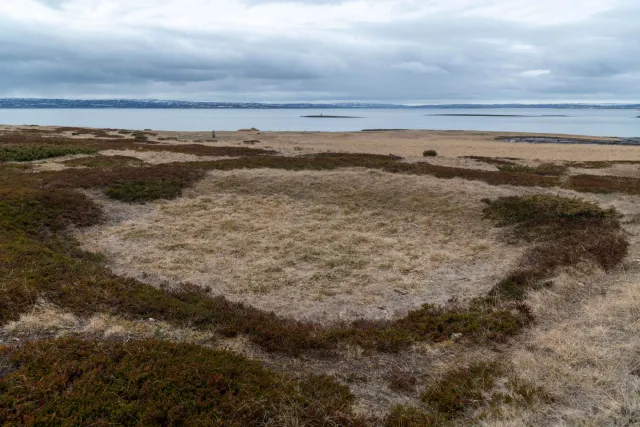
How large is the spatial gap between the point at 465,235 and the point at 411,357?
13.0 m

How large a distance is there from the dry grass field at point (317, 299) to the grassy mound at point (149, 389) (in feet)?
0.10

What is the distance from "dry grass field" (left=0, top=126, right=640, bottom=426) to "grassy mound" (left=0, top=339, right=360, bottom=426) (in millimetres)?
32

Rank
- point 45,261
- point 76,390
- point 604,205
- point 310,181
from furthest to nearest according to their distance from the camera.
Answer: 1. point 310,181
2. point 604,205
3. point 45,261
4. point 76,390

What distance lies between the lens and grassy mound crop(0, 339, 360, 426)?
6184 millimetres

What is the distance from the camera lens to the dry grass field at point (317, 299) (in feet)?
22.9

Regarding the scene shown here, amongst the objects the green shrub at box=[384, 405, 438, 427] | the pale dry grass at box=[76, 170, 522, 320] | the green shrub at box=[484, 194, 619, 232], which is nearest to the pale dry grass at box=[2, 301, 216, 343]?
the pale dry grass at box=[76, 170, 522, 320]

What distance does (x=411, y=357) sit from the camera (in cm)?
967

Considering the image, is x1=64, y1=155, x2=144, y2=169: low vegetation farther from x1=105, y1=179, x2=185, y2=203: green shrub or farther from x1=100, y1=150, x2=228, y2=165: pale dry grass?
x1=105, y1=179, x2=185, y2=203: green shrub

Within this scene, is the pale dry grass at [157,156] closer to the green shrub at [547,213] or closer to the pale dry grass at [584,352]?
the green shrub at [547,213]

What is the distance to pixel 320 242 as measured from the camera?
20547 mm

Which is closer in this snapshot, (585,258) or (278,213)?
(585,258)

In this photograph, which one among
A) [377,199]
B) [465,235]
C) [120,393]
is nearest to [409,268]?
[465,235]

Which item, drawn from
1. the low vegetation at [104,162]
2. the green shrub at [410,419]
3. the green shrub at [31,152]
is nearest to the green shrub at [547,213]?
the green shrub at [410,419]

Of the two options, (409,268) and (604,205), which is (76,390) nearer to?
(409,268)
